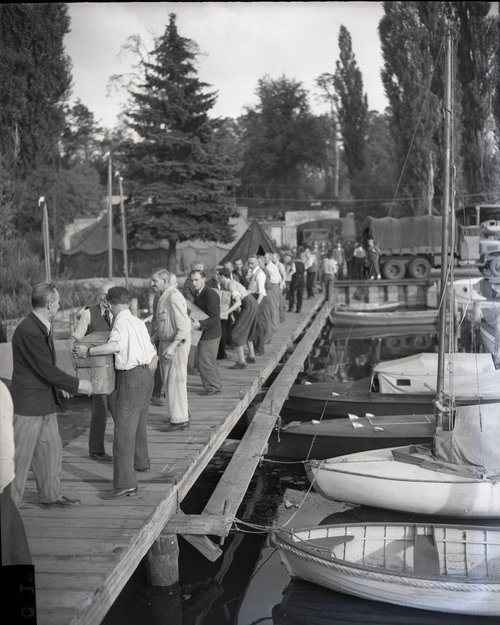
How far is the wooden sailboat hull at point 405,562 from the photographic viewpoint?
5.55 meters

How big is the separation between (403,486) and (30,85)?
31.6 feet

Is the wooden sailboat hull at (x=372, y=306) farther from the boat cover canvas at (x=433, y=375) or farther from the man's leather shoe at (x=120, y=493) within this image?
the man's leather shoe at (x=120, y=493)

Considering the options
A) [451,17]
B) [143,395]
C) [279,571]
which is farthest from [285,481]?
[451,17]

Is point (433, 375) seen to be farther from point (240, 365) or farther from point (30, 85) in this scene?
point (30, 85)

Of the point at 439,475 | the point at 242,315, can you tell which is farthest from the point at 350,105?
the point at 439,475

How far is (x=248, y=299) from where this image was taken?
10789 mm

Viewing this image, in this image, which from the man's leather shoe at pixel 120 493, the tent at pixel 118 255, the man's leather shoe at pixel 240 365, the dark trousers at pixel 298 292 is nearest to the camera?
the man's leather shoe at pixel 120 493

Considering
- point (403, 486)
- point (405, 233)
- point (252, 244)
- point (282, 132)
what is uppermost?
point (282, 132)

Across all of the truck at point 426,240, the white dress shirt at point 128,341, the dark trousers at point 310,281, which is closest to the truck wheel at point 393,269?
the truck at point 426,240

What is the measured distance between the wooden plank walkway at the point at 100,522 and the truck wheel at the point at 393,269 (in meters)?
23.5

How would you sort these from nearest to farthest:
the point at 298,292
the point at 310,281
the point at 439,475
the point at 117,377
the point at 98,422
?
1. the point at 117,377
2. the point at 98,422
3. the point at 439,475
4. the point at 298,292
5. the point at 310,281

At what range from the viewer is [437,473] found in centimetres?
734

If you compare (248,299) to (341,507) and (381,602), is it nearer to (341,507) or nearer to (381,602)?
(341,507)

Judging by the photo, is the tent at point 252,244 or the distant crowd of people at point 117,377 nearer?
the distant crowd of people at point 117,377
